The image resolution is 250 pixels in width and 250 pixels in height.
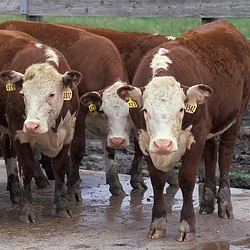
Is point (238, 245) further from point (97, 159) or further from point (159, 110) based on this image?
point (97, 159)

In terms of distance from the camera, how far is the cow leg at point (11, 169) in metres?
10.1

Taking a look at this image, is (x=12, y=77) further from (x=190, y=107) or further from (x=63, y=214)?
(x=190, y=107)

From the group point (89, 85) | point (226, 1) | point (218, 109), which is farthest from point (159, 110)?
point (226, 1)

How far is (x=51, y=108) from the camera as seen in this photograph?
342 inches

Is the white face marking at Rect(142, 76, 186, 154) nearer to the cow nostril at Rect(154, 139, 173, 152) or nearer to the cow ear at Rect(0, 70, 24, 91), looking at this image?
the cow nostril at Rect(154, 139, 173, 152)

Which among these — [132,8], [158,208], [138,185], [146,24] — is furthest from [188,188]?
[146,24]

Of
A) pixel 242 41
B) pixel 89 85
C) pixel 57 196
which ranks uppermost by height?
pixel 242 41

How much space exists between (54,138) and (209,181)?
1606mm

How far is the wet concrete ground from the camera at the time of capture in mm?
8016

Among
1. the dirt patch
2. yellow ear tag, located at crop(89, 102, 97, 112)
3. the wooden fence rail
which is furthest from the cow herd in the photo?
the wooden fence rail

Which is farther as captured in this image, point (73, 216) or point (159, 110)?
point (73, 216)

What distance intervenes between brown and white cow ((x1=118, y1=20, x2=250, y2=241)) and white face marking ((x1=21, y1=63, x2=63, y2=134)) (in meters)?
0.83

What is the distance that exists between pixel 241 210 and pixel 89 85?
2.19 meters

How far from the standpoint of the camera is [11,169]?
10.4m
